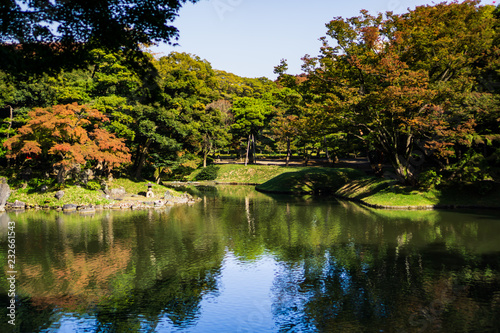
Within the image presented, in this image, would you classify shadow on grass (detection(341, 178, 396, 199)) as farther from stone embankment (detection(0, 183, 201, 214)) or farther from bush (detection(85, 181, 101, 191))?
bush (detection(85, 181, 101, 191))

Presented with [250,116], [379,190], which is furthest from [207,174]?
[379,190]

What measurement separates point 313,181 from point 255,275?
30150 mm

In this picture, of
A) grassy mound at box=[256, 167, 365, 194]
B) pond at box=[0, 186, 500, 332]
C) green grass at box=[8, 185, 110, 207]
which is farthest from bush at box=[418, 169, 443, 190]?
green grass at box=[8, 185, 110, 207]

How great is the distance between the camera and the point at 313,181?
42.8 metres

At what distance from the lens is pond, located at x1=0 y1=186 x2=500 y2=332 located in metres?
9.75

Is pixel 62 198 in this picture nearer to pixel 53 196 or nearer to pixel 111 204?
pixel 53 196

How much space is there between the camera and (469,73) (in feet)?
97.7

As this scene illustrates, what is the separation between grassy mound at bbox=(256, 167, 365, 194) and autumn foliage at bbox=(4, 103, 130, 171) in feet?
59.7

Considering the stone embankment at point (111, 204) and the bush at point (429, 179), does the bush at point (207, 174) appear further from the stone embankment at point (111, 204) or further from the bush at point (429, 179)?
the bush at point (429, 179)

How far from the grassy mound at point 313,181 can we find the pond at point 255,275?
1796cm

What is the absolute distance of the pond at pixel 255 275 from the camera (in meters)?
9.75

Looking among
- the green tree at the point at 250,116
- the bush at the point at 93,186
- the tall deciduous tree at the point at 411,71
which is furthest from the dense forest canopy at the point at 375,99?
the green tree at the point at 250,116

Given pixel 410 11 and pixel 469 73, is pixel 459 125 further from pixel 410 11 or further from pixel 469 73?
pixel 410 11

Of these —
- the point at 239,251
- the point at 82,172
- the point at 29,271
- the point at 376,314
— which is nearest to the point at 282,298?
the point at 376,314
